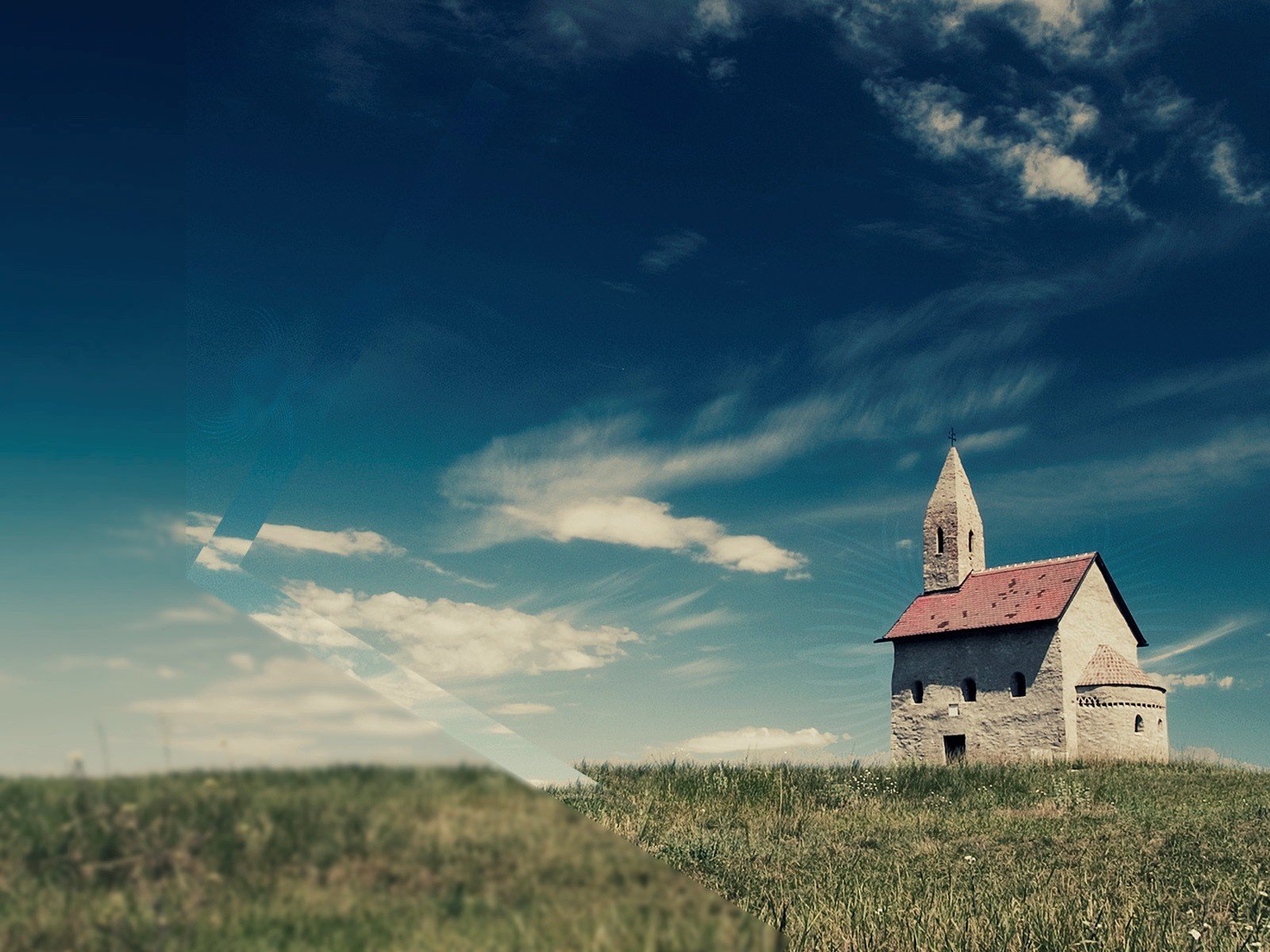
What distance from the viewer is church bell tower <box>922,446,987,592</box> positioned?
44.7 meters

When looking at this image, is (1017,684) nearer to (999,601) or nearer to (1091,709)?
(1091,709)

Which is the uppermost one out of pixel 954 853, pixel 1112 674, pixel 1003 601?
pixel 1003 601

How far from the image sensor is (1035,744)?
121 feet

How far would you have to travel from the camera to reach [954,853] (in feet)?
26.0

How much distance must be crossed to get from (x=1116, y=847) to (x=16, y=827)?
30.1ft

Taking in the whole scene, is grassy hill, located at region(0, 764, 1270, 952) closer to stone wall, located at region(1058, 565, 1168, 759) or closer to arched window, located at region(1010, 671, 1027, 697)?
stone wall, located at region(1058, 565, 1168, 759)

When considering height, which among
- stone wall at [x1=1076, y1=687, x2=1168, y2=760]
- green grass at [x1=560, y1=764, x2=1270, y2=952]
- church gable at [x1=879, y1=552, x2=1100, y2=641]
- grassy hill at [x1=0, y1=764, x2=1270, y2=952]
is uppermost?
church gable at [x1=879, y1=552, x2=1100, y2=641]

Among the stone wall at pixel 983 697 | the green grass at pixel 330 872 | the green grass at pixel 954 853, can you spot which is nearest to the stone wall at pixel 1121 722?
the stone wall at pixel 983 697

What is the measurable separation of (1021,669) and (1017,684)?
Answer: 713mm

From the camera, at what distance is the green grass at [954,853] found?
415 centimetres

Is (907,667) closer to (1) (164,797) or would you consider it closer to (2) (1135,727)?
(2) (1135,727)

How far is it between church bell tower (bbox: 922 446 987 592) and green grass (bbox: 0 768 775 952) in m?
45.3

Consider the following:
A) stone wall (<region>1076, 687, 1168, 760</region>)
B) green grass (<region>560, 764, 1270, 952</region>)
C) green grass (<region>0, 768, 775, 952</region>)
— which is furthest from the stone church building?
green grass (<region>0, 768, 775, 952</region>)

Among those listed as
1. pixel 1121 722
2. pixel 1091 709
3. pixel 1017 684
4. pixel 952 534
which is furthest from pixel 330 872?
pixel 952 534
